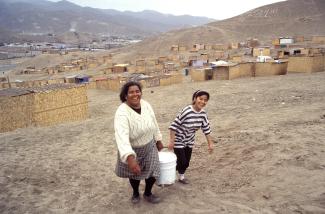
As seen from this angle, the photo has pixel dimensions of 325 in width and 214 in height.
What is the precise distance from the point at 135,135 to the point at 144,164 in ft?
1.19

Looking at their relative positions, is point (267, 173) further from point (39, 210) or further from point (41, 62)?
point (41, 62)

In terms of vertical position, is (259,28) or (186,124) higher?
(259,28)

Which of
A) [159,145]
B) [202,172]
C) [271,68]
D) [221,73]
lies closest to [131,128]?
[159,145]

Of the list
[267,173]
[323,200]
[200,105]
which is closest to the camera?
[323,200]

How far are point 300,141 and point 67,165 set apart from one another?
399 cm

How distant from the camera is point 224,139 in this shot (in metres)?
6.85

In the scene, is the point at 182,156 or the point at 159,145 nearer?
the point at 159,145

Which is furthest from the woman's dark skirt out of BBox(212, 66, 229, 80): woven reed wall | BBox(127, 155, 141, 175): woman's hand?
BBox(212, 66, 229, 80): woven reed wall

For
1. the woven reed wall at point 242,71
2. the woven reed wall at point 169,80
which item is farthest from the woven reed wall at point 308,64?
the woven reed wall at point 169,80

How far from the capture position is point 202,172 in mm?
5328

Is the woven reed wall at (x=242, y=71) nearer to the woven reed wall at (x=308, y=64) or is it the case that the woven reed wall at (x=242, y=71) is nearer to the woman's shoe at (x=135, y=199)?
the woven reed wall at (x=308, y=64)

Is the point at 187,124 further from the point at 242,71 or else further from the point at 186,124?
the point at 242,71

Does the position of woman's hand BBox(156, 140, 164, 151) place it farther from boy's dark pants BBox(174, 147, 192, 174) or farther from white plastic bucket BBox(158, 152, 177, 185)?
boy's dark pants BBox(174, 147, 192, 174)

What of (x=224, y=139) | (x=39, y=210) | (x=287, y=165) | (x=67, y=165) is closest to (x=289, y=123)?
(x=224, y=139)
